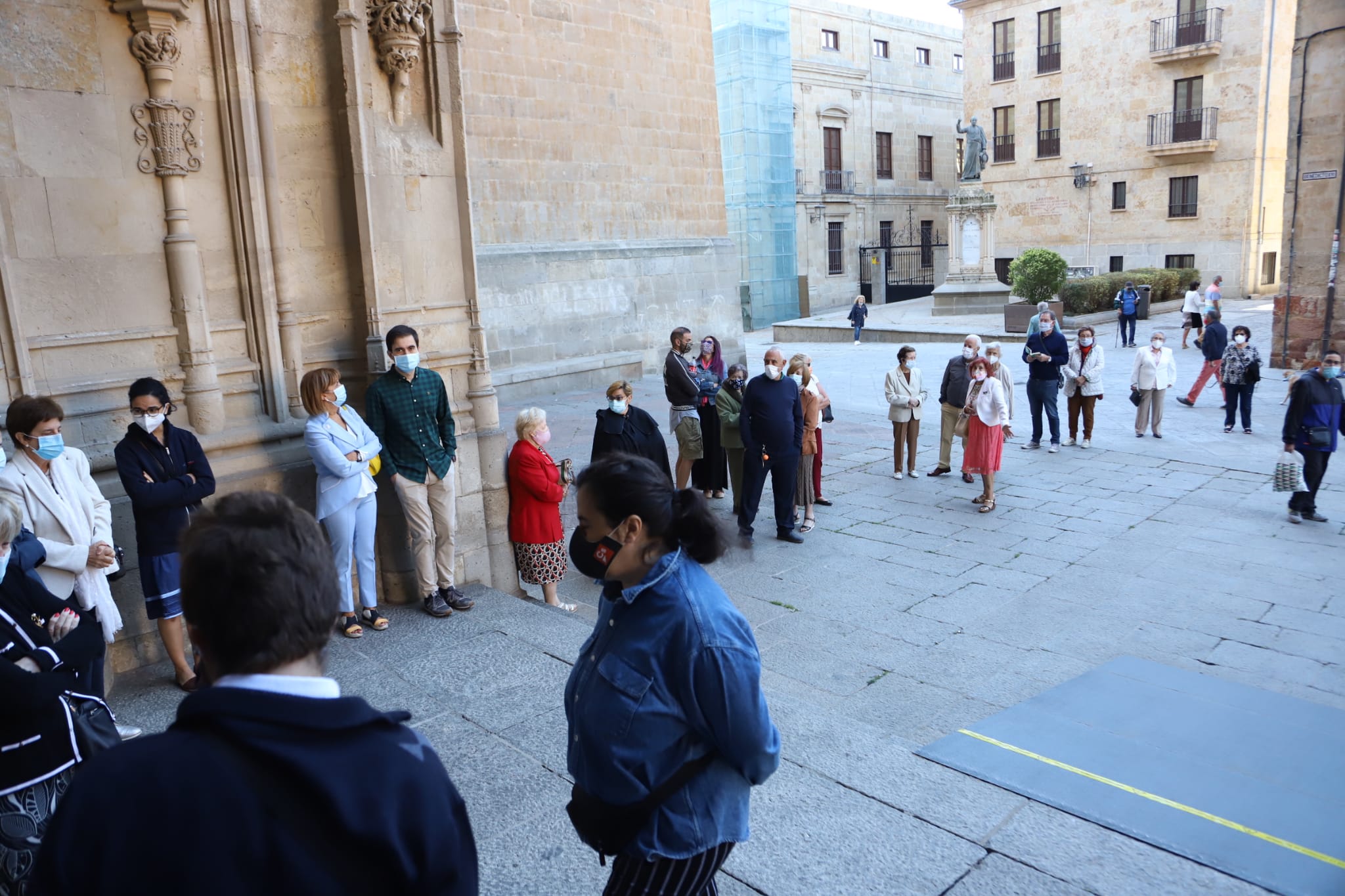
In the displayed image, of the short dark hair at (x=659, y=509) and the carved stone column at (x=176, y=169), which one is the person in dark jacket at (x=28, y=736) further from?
the carved stone column at (x=176, y=169)

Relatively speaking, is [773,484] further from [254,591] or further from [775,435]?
[254,591]

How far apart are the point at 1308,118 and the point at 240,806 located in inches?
759

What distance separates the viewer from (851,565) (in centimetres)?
789

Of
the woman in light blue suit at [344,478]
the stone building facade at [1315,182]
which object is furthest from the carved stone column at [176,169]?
the stone building facade at [1315,182]

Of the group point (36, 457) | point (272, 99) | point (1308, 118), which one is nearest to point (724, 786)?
point (36, 457)

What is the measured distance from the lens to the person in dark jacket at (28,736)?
2.54 meters

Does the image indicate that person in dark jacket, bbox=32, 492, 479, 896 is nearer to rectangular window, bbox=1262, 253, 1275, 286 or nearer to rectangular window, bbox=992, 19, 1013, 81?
rectangular window, bbox=1262, 253, 1275, 286

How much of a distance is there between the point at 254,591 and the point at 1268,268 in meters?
34.8

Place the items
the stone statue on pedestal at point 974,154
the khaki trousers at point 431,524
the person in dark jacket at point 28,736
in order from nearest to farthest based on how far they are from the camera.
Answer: the person in dark jacket at point 28,736 < the khaki trousers at point 431,524 < the stone statue on pedestal at point 974,154

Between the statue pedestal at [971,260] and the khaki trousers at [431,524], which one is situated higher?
the statue pedestal at [971,260]

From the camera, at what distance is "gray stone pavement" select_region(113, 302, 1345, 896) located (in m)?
3.29

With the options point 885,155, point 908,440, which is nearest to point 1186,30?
point 885,155

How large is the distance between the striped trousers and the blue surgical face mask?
3.16 metres

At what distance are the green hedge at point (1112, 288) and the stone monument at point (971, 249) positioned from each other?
3096 mm
